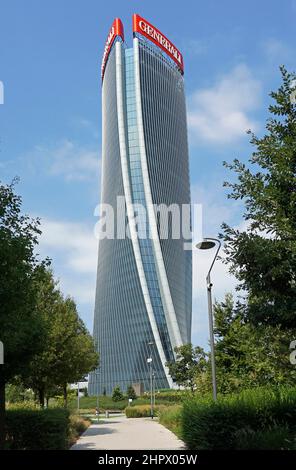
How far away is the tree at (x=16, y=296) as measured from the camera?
12516 millimetres

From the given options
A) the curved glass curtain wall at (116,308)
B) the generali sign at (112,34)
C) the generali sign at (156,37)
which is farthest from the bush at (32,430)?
the generali sign at (112,34)

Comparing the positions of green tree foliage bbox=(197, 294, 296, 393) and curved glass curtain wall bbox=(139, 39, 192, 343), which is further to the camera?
curved glass curtain wall bbox=(139, 39, 192, 343)

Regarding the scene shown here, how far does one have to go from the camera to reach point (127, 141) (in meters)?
123

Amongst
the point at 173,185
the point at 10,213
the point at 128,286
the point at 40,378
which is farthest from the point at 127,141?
the point at 10,213

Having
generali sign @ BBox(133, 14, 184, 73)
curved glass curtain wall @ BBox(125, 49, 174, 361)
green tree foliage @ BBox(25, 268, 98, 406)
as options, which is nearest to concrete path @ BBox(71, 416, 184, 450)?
green tree foliage @ BBox(25, 268, 98, 406)

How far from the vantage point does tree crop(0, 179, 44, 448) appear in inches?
493

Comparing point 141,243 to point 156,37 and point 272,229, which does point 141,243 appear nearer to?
point 156,37

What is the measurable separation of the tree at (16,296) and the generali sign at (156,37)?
5376 inches

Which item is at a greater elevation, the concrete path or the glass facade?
the glass facade

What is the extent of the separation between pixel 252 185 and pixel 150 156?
365 ft

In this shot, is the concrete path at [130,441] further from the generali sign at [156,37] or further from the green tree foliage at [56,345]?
the generali sign at [156,37]

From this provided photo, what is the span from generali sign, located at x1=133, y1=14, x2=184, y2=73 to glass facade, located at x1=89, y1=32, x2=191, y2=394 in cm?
317

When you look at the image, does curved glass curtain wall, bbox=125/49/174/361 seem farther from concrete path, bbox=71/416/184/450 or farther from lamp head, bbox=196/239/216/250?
lamp head, bbox=196/239/216/250
